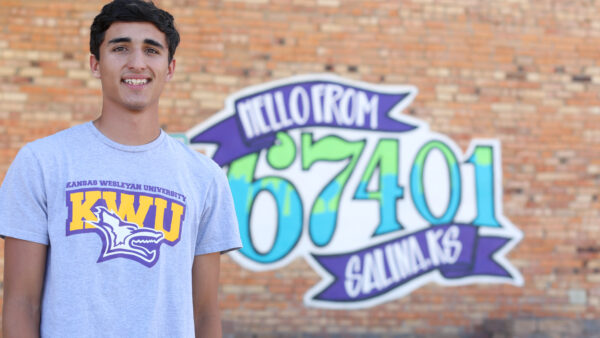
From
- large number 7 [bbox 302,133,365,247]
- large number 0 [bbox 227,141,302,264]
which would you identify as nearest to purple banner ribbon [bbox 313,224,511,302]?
large number 7 [bbox 302,133,365,247]

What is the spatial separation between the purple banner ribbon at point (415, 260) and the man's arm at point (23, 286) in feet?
16.4

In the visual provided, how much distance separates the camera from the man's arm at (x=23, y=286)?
1635mm

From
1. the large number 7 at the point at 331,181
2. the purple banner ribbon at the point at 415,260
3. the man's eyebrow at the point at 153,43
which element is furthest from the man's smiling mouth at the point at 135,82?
the purple banner ribbon at the point at 415,260

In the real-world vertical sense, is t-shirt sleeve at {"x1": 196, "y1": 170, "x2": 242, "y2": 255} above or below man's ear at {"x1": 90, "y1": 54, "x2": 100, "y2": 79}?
below

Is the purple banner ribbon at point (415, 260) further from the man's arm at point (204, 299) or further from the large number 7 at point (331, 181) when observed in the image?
the man's arm at point (204, 299)

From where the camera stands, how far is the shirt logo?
5.58 ft

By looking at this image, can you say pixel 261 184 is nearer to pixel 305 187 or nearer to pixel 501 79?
pixel 305 187

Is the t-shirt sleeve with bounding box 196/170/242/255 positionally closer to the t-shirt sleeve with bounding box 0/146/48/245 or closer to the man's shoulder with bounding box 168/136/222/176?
the man's shoulder with bounding box 168/136/222/176

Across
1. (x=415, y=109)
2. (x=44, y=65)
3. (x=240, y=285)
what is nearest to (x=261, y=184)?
(x=240, y=285)

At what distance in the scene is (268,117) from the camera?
6586 millimetres

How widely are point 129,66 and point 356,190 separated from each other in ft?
16.2

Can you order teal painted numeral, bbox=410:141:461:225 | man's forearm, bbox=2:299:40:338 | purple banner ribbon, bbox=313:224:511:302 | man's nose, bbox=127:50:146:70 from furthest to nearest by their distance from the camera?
teal painted numeral, bbox=410:141:461:225, purple banner ribbon, bbox=313:224:511:302, man's nose, bbox=127:50:146:70, man's forearm, bbox=2:299:40:338

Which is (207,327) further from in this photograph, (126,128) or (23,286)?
(126,128)

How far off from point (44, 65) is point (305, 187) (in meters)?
2.96
